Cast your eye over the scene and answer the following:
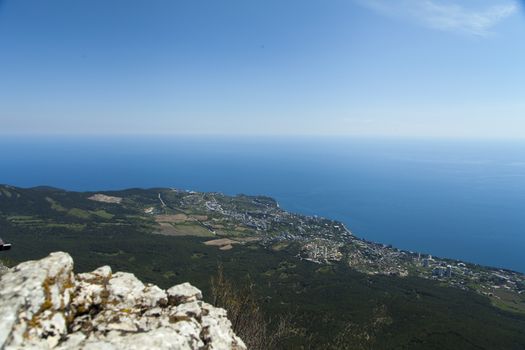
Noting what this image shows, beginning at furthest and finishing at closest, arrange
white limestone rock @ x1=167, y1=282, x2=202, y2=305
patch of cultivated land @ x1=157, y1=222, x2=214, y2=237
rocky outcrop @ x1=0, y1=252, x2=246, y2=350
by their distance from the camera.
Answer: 1. patch of cultivated land @ x1=157, y1=222, x2=214, y2=237
2. white limestone rock @ x1=167, y1=282, x2=202, y2=305
3. rocky outcrop @ x1=0, y1=252, x2=246, y2=350

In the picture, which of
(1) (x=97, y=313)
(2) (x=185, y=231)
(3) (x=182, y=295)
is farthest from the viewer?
(2) (x=185, y=231)

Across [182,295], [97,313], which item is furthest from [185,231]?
[97,313]

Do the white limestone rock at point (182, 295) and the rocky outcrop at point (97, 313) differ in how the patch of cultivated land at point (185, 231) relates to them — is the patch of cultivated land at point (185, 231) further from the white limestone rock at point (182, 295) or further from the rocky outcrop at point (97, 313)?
the rocky outcrop at point (97, 313)

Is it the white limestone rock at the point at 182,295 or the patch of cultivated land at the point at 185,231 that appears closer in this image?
the white limestone rock at the point at 182,295

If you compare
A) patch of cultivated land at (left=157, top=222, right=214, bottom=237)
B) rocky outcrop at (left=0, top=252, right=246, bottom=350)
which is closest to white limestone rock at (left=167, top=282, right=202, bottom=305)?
rocky outcrop at (left=0, top=252, right=246, bottom=350)

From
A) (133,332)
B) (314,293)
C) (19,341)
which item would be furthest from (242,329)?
(314,293)

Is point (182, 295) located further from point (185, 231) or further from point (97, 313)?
point (185, 231)

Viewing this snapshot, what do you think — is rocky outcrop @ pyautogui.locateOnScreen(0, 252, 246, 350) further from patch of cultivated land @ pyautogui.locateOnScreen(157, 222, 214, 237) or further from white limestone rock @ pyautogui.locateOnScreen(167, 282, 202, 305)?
patch of cultivated land @ pyautogui.locateOnScreen(157, 222, 214, 237)

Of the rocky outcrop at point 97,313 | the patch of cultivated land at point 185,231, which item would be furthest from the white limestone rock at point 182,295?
the patch of cultivated land at point 185,231
